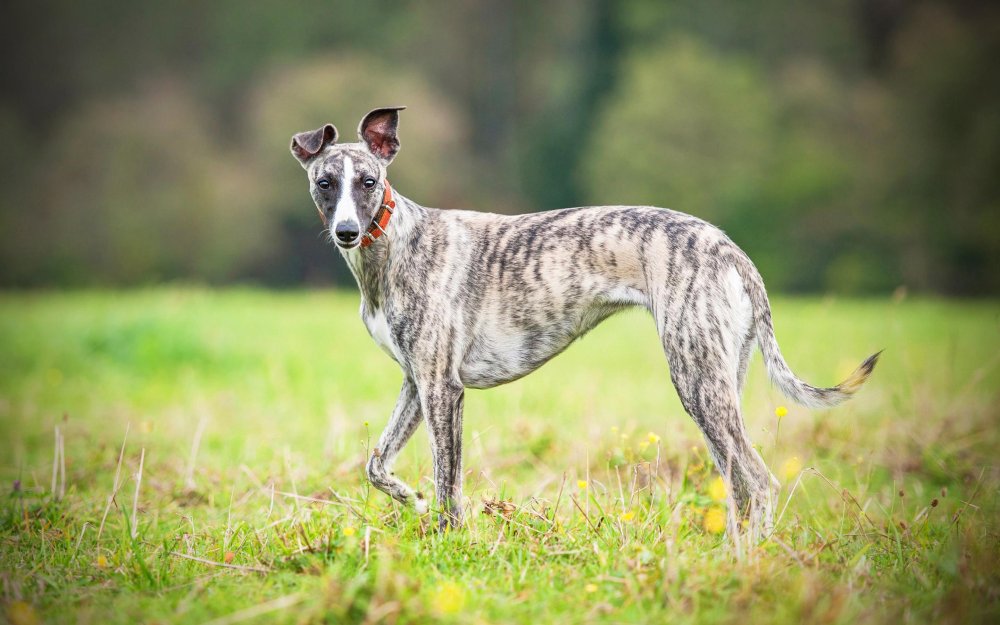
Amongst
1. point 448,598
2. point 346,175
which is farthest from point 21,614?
point 346,175

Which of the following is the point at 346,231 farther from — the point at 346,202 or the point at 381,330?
the point at 381,330

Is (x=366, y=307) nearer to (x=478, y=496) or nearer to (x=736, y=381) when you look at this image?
(x=478, y=496)

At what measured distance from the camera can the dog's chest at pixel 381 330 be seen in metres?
4.67

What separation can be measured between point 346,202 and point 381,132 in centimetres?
68

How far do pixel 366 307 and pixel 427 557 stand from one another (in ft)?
4.73

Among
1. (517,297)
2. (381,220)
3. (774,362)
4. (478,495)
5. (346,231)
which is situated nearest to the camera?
(346,231)

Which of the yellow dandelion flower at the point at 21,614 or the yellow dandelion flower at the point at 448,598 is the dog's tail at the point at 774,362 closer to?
the yellow dandelion flower at the point at 448,598

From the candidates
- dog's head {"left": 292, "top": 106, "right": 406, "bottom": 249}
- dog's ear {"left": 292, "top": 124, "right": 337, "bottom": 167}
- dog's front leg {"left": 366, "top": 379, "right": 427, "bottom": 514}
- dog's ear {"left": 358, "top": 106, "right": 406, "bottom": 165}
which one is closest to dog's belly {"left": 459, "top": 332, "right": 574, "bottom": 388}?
dog's front leg {"left": 366, "top": 379, "right": 427, "bottom": 514}

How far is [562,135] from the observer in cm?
3247

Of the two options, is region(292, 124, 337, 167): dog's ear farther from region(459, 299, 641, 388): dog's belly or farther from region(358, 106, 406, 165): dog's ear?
region(459, 299, 641, 388): dog's belly

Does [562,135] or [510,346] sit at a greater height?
[562,135]

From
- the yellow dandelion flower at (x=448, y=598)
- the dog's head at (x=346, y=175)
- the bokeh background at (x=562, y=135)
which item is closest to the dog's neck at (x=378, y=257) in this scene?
the dog's head at (x=346, y=175)

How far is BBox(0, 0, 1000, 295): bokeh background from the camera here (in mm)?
26938

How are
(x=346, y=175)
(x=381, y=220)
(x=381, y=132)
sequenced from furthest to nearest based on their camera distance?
(x=381, y=132) → (x=381, y=220) → (x=346, y=175)
